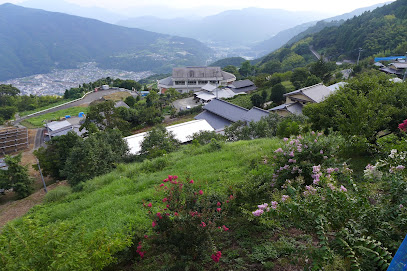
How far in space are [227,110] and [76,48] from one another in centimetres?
17200

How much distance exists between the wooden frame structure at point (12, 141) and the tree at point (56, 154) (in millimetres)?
12035

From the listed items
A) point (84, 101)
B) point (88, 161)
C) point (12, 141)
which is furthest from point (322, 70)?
point (84, 101)

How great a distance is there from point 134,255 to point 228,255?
1.57 metres

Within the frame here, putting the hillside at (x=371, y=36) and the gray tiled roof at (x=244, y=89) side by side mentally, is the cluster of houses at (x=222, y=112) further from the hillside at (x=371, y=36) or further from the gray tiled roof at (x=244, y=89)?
the hillside at (x=371, y=36)

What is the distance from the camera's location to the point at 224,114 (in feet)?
73.4

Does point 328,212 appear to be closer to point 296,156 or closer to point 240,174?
point 296,156

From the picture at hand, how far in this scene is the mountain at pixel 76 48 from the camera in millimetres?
135875

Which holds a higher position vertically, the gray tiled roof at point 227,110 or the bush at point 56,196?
the bush at point 56,196

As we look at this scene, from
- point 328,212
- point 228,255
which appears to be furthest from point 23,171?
point 328,212

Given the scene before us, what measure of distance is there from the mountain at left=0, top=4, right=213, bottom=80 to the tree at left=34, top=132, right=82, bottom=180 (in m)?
117

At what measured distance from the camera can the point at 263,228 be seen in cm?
424

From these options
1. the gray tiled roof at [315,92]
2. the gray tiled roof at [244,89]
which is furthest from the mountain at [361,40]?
the gray tiled roof at [315,92]

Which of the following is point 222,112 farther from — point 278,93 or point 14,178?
point 14,178

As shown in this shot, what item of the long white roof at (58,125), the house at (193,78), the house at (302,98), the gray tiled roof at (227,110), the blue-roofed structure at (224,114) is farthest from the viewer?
the house at (193,78)
